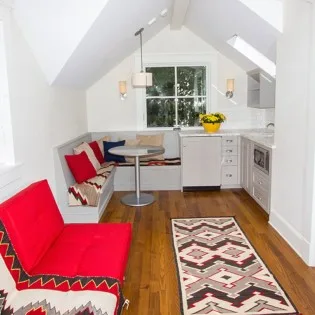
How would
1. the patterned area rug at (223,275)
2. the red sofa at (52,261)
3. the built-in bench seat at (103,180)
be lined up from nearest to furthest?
1. the red sofa at (52,261)
2. the patterned area rug at (223,275)
3. the built-in bench seat at (103,180)

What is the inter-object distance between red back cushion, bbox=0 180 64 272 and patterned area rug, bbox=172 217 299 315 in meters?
1.03

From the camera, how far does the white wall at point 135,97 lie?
584 centimetres

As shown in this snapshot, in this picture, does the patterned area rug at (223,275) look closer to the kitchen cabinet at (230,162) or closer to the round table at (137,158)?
the round table at (137,158)

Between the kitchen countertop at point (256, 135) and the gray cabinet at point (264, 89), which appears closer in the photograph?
the kitchen countertop at point (256, 135)

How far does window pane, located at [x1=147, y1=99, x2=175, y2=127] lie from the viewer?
6066mm

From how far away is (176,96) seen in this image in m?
6.04

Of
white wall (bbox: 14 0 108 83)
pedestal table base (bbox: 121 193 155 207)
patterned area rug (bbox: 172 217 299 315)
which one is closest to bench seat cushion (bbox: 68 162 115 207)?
pedestal table base (bbox: 121 193 155 207)

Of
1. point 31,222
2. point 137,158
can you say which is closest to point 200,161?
point 137,158

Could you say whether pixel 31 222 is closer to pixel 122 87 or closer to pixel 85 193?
pixel 85 193

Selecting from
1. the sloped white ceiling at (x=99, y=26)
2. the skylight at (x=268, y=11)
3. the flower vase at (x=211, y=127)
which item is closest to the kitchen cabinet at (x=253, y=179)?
the flower vase at (x=211, y=127)

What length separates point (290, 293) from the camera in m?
2.52

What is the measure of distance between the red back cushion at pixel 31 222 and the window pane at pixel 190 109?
3.68m

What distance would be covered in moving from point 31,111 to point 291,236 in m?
2.63

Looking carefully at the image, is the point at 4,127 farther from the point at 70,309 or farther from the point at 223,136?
the point at 223,136
